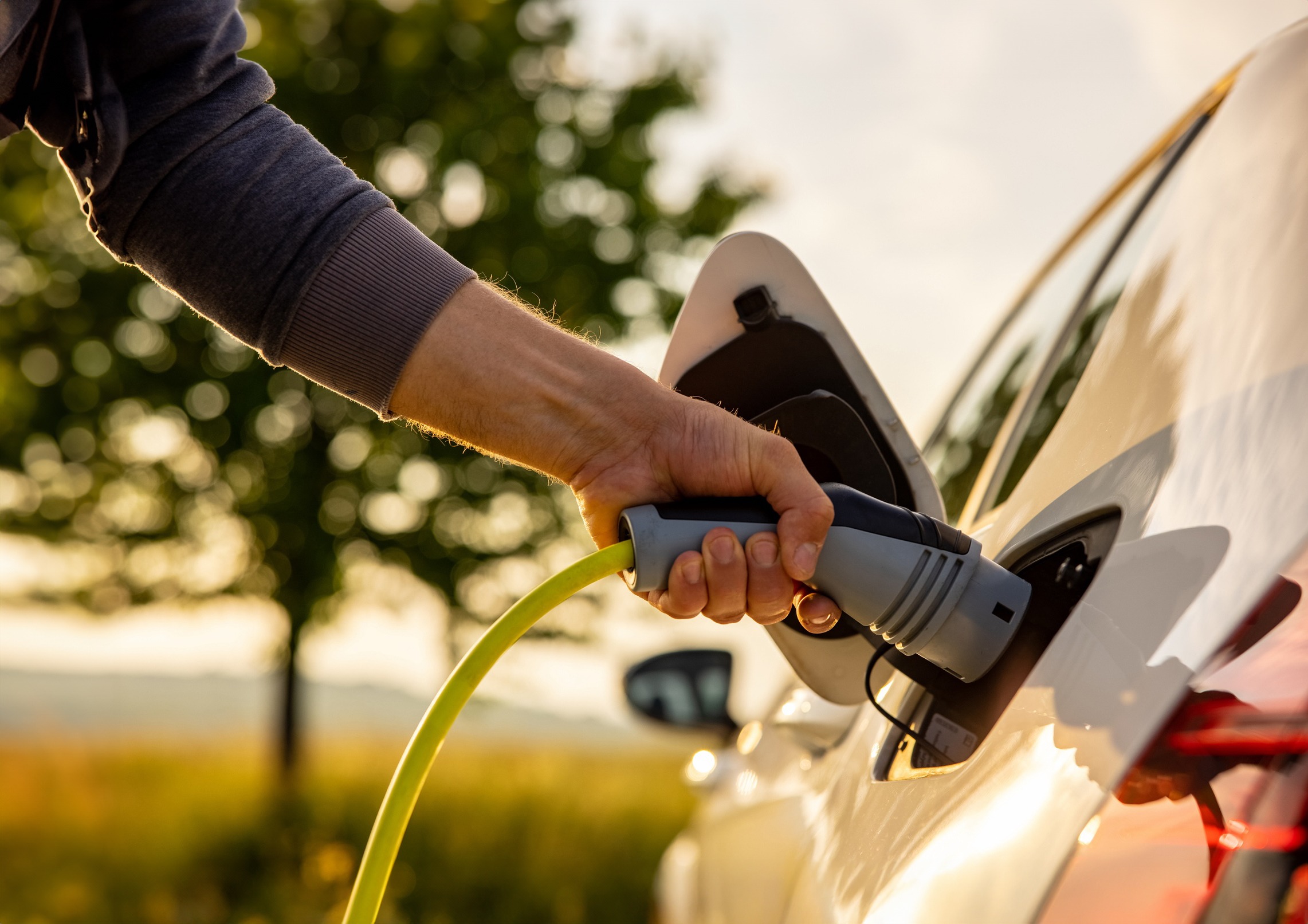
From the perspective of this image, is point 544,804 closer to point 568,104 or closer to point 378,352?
point 568,104

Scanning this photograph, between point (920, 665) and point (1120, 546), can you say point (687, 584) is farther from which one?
point (1120, 546)

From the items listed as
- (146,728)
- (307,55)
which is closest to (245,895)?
(146,728)

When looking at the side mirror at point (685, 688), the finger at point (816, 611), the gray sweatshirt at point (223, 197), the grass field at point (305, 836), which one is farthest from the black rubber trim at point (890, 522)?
the grass field at point (305, 836)

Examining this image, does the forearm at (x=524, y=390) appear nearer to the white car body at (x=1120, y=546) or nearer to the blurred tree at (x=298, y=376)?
the white car body at (x=1120, y=546)

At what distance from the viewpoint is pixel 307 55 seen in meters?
7.34

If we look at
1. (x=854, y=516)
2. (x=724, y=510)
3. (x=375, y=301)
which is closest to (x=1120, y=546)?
(x=854, y=516)

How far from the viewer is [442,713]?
4.48 feet

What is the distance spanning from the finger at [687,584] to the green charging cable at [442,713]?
0.20 feet

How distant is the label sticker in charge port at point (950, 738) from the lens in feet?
3.76

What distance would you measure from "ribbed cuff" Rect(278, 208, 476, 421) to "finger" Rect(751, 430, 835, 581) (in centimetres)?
51

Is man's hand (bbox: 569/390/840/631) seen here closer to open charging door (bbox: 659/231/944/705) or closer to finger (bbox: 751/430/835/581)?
finger (bbox: 751/430/835/581)

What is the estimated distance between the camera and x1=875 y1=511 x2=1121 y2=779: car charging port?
3.55 feet

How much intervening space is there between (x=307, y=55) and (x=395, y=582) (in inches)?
138

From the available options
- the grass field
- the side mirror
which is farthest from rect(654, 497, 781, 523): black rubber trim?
the grass field
